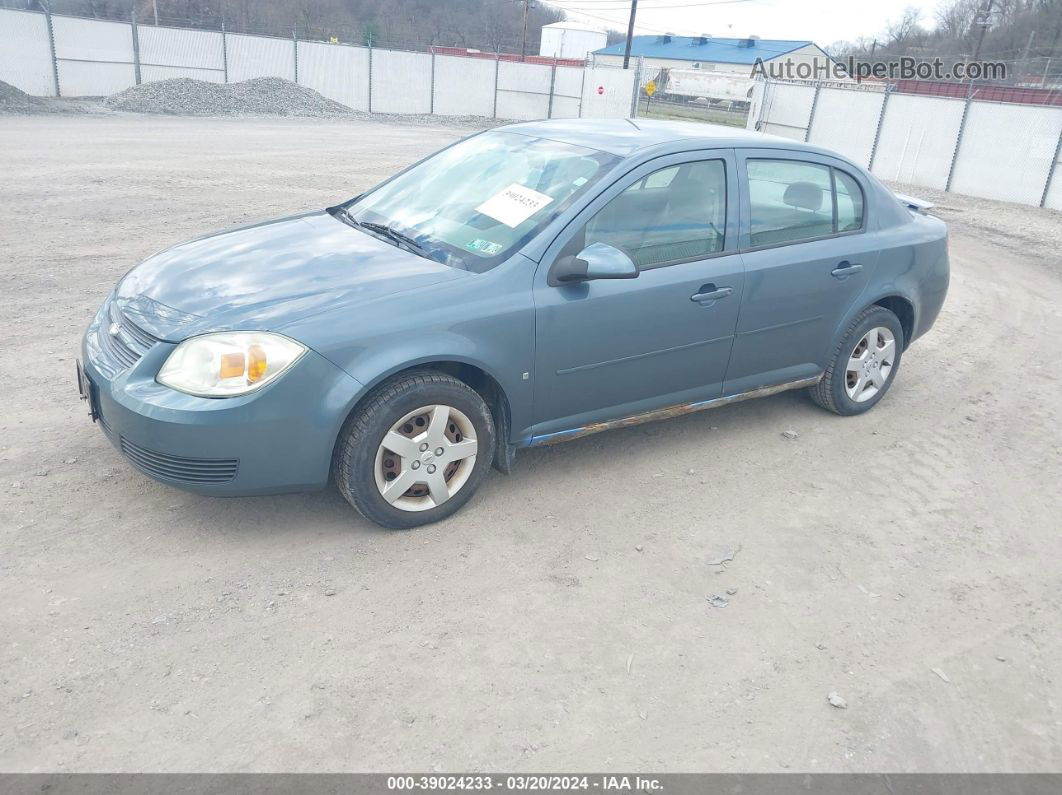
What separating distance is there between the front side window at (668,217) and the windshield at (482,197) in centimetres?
21

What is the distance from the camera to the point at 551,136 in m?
4.84

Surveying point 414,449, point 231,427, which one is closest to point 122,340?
point 231,427

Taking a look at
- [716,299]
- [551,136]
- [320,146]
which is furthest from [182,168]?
[716,299]

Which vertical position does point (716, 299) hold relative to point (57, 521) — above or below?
above

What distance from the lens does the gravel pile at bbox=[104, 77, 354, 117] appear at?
2641 centimetres

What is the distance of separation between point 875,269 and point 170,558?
14.0ft

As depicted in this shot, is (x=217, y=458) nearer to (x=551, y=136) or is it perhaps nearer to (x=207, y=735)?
(x=207, y=735)

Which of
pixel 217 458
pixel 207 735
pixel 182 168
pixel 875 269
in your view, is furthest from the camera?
pixel 182 168

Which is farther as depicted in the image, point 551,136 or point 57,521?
point 551,136

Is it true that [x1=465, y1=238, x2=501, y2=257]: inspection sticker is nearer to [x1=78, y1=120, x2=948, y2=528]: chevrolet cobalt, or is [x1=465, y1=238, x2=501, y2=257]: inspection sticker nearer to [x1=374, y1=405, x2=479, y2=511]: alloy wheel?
[x1=78, y1=120, x2=948, y2=528]: chevrolet cobalt

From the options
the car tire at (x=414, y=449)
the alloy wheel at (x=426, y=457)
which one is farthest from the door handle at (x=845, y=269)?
the alloy wheel at (x=426, y=457)

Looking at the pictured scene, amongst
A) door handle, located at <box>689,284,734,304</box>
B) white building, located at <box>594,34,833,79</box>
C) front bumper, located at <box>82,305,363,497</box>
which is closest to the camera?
front bumper, located at <box>82,305,363,497</box>

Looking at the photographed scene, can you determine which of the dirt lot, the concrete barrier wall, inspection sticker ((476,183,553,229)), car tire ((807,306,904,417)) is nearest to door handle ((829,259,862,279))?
car tire ((807,306,904,417))

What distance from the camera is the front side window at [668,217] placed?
4277 mm
